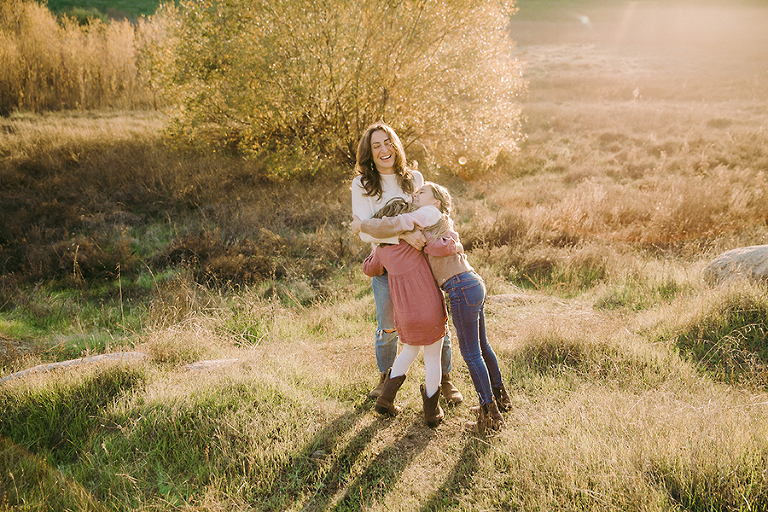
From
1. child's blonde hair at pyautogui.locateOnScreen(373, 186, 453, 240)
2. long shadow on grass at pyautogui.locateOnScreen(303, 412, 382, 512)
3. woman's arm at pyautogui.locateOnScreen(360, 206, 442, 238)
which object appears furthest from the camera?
child's blonde hair at pyautogui.locateOnScreen(373, 186, 453, 240)

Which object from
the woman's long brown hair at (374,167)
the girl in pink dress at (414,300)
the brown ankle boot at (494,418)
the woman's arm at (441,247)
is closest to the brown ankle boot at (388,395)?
the girl in pink dress at (414,300)

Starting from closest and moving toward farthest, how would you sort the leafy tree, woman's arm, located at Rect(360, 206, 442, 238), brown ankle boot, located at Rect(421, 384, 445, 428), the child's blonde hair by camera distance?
woman's arm, located at Rect(360, 206, 442, 238), the child's blonde hair, brown ankle boot, located at Rect(421, 384, 445, 428), the leafy tree

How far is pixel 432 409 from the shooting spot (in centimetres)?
296

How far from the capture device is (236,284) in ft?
19.9

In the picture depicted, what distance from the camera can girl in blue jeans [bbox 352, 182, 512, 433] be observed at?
2660 millimetres

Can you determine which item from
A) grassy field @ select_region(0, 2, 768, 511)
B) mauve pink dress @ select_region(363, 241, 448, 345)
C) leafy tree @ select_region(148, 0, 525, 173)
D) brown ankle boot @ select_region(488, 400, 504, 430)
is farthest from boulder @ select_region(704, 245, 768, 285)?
leafy tree @ select_region(148, 0, 525, 173)

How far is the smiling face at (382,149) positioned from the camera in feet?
10.0

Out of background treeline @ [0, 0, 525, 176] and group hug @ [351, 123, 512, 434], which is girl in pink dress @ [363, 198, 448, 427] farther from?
background treeline @ [0, 0, 525, 176]

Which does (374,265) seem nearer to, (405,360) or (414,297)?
(414,297)

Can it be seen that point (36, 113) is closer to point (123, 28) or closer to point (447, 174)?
point (123, 28)

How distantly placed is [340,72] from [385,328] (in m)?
7.19

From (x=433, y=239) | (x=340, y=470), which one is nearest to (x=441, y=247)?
(x=433, y=239)

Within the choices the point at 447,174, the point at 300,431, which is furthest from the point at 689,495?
the point at 447,174

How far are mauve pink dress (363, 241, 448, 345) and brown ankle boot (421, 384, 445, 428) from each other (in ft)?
1.46
